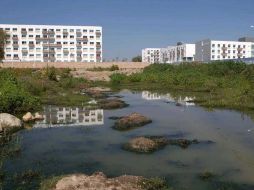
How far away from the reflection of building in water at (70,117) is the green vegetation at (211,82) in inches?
377

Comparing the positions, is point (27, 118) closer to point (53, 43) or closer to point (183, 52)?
point (53, 43)

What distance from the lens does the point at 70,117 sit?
2527 cm

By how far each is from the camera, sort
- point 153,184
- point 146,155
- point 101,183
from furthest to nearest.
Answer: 1. point 146,155
2. point 153,184
3. point 101,183

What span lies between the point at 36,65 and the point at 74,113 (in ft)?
180

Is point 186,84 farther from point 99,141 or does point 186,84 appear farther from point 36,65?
point 36,65

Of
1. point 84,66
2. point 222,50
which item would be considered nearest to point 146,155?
point 84,66

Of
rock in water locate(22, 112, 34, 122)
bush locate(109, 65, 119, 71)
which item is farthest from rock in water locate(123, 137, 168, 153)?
bush locate(109, 65, 119, 71)

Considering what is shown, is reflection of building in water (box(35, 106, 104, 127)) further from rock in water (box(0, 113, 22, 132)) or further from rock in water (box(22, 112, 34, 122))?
rock in water (box(0, 113, 22, 132))

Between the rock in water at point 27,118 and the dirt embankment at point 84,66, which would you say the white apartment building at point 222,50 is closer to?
the dirt embankment at point 84,66

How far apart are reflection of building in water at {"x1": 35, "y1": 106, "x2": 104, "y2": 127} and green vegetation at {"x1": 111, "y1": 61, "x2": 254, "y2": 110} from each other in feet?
31.4

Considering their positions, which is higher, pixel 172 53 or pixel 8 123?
pixel 172 53

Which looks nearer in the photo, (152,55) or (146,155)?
(146,155)

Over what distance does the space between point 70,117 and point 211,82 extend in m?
24.2

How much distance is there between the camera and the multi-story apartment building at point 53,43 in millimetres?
108062
